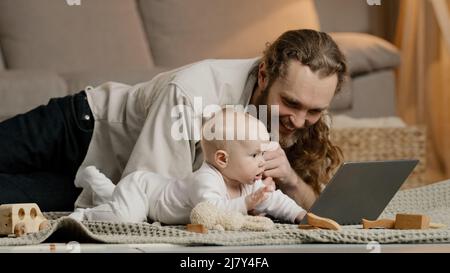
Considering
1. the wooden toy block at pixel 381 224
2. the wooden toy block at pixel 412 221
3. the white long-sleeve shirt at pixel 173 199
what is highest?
the white long-sleeve shirt at pixel 173 199

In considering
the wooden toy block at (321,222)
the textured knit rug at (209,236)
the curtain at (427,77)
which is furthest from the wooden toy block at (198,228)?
the curtain at (427,77)

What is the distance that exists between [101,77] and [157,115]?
2.47ft

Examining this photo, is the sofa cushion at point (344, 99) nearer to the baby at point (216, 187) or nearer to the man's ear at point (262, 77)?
the man's ear at point (262, 77)

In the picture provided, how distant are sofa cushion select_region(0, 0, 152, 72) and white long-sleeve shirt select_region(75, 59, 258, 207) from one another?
81cm

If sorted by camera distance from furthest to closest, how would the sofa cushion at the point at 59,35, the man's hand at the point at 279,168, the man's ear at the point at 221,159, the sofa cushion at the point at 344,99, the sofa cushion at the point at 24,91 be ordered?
1. the sofa cushion at the point at 344,99
2. the sofa cushion at the point at 59,35
3. the sofa cushion at the point at 24,91
4. the man's hand at the point at 279,168
5. the man's ear at the point at 221,159

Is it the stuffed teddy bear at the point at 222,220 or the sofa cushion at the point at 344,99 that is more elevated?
the stuffed teddy bear at the point at 222,220

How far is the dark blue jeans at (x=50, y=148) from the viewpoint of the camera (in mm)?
1757

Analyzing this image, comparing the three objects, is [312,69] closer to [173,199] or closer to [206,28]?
[173,199]

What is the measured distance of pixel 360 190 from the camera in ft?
4.48

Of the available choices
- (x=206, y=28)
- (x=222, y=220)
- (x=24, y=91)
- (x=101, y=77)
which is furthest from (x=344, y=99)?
(x=222, y=220)

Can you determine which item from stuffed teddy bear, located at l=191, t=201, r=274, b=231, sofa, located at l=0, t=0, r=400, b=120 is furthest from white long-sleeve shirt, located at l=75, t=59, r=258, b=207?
sofa, located at l=0, t=0, r=400, b=120

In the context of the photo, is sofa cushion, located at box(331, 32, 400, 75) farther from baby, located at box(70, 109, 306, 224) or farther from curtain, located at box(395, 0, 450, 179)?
baby, located at box(70, 109, 306, 224)

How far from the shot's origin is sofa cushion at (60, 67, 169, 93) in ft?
7.38

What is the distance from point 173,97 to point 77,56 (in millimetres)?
1102
